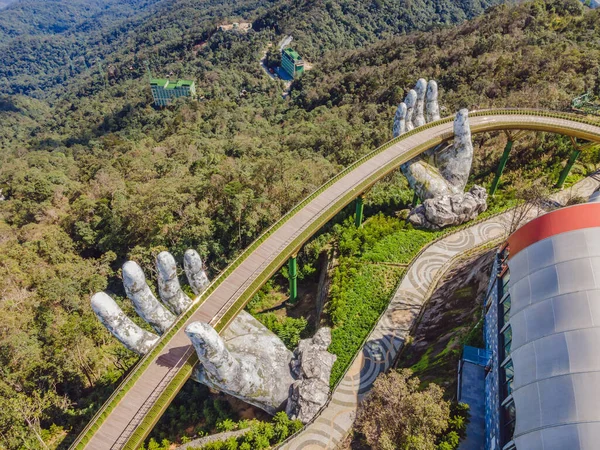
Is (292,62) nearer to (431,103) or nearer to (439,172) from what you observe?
(431,103)

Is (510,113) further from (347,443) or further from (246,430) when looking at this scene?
(246,430)

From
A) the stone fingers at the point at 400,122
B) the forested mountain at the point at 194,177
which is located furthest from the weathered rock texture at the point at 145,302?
the stone fingers at the point at 400,122

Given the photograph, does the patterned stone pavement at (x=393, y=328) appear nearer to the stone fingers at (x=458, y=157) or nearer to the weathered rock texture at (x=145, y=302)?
the stone fingers at (x=458, y=157)

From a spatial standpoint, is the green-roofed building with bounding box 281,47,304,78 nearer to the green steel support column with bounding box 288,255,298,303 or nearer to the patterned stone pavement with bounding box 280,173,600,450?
the patterned stone pavement with bounding box 280,173,600,450

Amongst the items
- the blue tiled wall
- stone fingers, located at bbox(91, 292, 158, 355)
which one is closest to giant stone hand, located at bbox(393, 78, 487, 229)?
the blue tiled wall

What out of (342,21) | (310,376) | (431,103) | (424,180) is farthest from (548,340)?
(342,21)

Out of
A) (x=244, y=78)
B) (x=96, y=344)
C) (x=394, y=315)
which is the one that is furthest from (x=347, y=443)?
(x=244, y=78)
